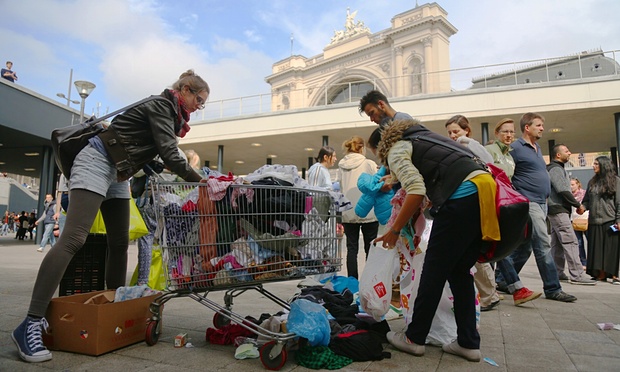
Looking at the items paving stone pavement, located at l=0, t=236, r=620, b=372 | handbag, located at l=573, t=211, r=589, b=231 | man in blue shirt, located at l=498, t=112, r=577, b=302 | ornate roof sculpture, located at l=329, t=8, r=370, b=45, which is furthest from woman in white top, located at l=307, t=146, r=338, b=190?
ornate roof sculpture, located at l=329, t=8, r=370, b=45

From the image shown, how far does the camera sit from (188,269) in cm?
255

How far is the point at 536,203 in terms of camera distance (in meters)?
4.85

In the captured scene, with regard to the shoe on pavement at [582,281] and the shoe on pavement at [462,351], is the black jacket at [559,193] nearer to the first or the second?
the shoe on pavement at [582,281]

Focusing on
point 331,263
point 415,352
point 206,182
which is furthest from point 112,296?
point 415,352

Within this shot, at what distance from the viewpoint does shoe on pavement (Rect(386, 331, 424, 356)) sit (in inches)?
104

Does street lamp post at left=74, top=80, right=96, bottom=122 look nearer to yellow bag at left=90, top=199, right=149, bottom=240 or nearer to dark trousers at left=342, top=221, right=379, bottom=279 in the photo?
yellow bag at left=90, top=199, right=149, bottom=240

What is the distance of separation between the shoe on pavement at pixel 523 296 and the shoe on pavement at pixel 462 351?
84.9 inches

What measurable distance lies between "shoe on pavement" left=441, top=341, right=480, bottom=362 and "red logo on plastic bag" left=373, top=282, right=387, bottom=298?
56cm

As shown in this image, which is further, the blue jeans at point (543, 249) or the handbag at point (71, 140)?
the blue jeans at point (543, 249)

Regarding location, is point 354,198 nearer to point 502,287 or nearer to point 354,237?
point 354,237

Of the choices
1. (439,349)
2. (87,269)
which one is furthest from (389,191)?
(87,269)

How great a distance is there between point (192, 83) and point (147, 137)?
55 centimetres

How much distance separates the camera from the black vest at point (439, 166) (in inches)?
98.7

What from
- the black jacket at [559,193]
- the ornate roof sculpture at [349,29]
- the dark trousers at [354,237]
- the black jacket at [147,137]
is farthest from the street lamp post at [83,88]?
the ornate roof sculpture at [349,29]
